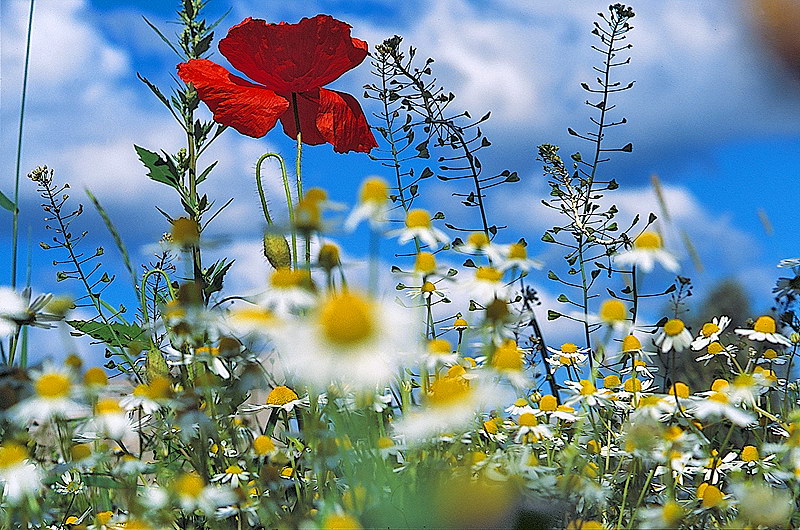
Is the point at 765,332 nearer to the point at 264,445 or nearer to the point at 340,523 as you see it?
the point at 264,445

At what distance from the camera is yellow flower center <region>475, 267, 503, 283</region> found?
108cm

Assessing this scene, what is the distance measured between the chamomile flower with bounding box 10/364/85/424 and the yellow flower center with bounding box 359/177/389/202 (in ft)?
1.36

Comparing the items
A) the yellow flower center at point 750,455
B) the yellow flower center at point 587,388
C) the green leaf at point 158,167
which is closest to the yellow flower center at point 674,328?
the yellow flower center at point 587,388

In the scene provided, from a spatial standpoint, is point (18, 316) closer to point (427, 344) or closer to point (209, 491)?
point (209, 491)

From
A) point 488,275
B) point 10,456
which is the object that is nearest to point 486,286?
point 488,275

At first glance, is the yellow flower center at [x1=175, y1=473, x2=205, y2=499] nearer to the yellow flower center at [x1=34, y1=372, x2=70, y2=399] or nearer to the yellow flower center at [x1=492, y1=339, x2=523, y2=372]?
the yellow flower center at [x1=34, y1=372, x2=70, y2=399]

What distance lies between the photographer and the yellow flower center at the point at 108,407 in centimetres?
114

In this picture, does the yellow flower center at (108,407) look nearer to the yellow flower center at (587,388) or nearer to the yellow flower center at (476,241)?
the yellow flower center at (476,241)

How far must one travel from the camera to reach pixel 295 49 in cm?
154

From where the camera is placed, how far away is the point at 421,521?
34.1 inches

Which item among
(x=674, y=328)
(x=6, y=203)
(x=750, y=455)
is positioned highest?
(x=6, y=203)

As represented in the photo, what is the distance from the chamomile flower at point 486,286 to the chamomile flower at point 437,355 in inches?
3.3

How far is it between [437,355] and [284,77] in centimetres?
67

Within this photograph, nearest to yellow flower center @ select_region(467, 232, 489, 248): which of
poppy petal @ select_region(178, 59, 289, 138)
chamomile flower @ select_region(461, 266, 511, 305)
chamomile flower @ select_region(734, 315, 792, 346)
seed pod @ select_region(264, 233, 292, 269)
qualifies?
chamomile flower @ select_region(461, 266, 511, 305)
